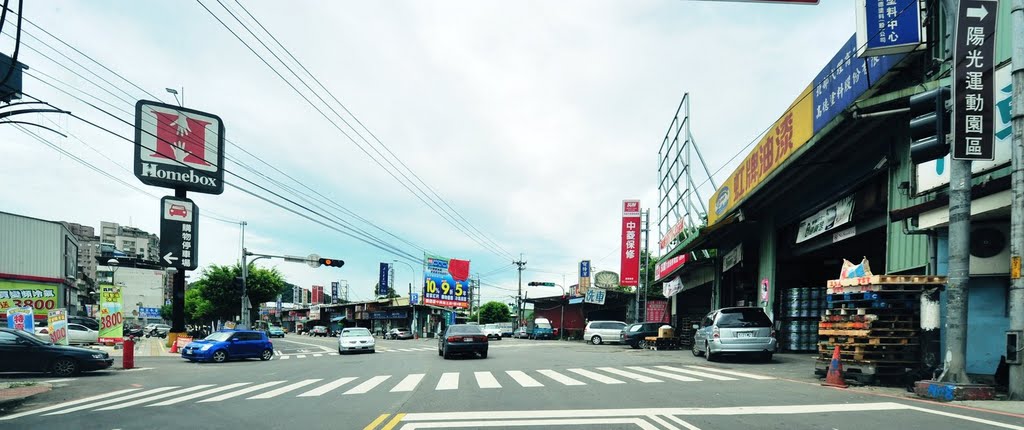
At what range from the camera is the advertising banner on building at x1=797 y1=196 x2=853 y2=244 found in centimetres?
1672

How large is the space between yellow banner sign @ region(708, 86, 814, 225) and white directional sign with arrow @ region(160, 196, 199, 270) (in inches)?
1132

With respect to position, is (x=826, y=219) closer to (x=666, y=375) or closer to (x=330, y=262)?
(x=666, y=375)

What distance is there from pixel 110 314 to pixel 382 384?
25233 mm

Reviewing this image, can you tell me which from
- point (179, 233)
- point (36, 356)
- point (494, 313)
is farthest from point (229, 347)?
point (494, 313)

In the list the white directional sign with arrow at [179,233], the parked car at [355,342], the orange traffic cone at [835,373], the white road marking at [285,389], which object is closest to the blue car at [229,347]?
the parked car at [355,342]

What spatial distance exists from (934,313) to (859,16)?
6.04 metres

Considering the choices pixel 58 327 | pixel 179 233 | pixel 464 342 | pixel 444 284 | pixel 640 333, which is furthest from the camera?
pixel 444 284

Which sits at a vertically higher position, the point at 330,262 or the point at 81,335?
the point at 330,262

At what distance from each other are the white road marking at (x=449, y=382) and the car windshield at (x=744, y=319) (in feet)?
27.6

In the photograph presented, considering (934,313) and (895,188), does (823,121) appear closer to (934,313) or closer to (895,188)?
(895,188)

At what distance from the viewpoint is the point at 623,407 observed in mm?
9164

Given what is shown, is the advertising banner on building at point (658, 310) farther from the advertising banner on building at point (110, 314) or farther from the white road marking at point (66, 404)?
the white road marking at point (66, 404)

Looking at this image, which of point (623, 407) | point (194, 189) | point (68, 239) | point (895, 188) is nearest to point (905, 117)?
point (895, 188)

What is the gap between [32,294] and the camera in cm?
4394
